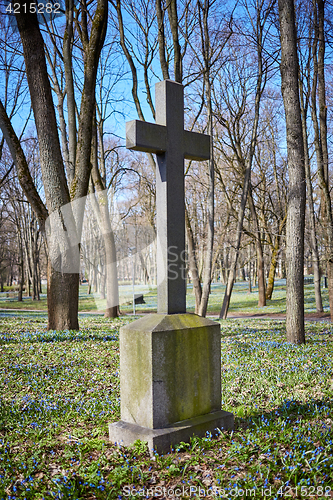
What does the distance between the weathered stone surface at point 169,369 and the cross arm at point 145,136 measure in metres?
1.64

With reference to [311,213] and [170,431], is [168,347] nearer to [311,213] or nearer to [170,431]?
[170,431]

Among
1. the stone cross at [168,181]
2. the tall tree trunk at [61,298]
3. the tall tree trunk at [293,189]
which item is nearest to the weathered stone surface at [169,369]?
the stone cross at [168,181]

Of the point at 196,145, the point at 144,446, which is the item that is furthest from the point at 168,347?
the point at 196,145

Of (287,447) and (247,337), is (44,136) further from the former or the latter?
(287,447)

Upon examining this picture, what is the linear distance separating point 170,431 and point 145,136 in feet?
9.05

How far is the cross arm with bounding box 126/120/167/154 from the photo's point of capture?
3824 millimetres

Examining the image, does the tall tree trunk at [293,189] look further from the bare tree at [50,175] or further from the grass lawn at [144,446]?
the bare tree at [50,175]

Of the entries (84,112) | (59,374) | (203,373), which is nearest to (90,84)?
(84,112)

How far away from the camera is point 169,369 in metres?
3.62

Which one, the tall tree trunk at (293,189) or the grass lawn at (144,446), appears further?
the tall tree trunk at (293,189)

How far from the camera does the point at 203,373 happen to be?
3.86 meters

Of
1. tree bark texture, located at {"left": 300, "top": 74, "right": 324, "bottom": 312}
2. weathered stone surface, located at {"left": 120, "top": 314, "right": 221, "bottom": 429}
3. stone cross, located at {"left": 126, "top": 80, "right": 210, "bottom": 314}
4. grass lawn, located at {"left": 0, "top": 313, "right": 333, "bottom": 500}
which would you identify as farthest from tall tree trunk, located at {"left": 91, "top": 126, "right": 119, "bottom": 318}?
weathered stone surface, located at {"left": 120, "top": 314, "right": 221, "bottom": 429}

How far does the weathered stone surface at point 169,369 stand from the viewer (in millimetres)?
3578

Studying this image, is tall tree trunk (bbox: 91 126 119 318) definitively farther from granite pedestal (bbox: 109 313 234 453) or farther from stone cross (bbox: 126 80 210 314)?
granite pedestal (bbox: 109 313 234 453)
